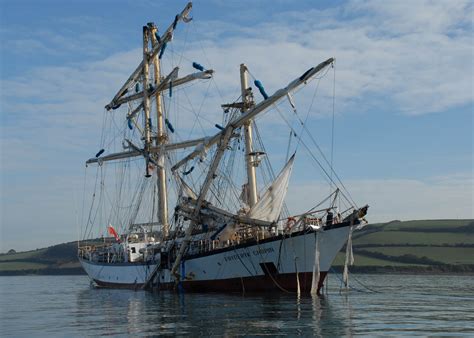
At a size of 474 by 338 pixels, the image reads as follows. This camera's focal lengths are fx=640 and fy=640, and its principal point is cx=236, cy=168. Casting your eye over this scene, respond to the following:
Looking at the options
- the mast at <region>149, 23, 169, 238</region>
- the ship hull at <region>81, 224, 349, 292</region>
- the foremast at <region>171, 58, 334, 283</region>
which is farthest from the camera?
the mast at <region>149, 23, 169, 238</region>

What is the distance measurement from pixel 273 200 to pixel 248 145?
10153 mm

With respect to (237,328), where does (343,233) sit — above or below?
above

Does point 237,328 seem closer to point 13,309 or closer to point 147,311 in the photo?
point 147,311

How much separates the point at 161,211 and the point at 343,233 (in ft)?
109

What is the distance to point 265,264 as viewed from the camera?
2094 inches

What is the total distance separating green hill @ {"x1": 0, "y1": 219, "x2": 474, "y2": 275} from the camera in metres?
113

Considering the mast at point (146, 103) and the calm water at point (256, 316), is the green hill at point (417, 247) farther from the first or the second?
the calm water at point (256, 316)

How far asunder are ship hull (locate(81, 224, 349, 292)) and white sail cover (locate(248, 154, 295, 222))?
11.0ft

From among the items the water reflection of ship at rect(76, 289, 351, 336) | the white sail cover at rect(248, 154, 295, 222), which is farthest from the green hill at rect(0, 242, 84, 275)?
the white sail cover at rect(248, 154, 295, 222)

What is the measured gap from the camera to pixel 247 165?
6431cm

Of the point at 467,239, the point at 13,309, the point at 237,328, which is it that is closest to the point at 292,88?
the point at 237,328

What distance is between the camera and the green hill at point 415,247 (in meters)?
113

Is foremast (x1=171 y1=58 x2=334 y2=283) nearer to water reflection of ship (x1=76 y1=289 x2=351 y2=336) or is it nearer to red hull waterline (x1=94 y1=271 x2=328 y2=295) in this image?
red hull waterline (x1=94 y1=271 x2=328 y2=295)

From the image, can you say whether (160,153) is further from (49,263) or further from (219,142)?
(49,263)
